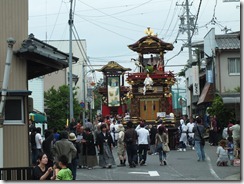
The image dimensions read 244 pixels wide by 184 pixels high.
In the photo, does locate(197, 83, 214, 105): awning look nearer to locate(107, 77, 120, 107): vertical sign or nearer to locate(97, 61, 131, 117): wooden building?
locate(97, 61, 131, 117): wooden building

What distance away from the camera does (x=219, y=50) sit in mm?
39281

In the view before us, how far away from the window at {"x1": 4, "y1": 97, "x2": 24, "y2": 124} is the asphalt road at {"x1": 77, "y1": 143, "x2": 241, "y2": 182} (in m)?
3.31

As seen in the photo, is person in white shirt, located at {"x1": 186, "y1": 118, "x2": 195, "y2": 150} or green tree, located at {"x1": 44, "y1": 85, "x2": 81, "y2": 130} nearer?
person in white shirt, located at {"x1": 186, "y1": 118, "x2": 195, "y2": 150}

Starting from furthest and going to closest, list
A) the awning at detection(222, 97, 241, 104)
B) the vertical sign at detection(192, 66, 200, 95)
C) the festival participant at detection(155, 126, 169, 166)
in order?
the vertical sign at detection(192, 66, 200, 95) < the awning at detection(222, 97, 241, 104) < the festival participant at detection(155, 126, 169, 166)

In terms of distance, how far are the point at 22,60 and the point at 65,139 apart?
2.57 m

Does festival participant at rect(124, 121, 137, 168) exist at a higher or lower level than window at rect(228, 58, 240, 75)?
lower

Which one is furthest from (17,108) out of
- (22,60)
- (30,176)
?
(30,176)

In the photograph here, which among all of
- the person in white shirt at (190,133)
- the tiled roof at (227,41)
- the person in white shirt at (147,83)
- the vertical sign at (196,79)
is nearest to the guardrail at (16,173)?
the person in white shirt at (190,133)

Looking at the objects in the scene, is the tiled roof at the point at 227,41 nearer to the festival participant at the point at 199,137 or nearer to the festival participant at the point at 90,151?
the festival participant at the point at 199,137

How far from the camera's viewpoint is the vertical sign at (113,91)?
49991 millimetres

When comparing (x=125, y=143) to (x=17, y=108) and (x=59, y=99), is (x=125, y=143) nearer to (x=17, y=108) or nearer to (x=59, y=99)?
(x=17, y=108)

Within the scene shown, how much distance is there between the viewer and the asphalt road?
17.3m

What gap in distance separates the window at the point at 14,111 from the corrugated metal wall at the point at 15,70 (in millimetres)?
154

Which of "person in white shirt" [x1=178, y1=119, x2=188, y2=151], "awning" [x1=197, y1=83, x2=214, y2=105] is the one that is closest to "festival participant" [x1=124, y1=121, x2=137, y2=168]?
"person in white shirt" [x1=178, y1=119, x2=188, y2=151]
